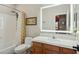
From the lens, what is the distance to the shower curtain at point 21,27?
4.87 ft

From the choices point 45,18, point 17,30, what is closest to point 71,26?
point 45,18

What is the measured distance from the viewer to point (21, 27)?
4.93 ft

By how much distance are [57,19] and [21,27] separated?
57 centimetres

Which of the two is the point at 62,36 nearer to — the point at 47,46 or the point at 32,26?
the point at 47,46

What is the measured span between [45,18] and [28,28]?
13.1 inches

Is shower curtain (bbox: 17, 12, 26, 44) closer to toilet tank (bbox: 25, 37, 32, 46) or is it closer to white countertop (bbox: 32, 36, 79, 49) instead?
toilet tank (bbox: 25, 37, 32, 46)

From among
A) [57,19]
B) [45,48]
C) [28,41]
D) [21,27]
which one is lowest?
[45,48]

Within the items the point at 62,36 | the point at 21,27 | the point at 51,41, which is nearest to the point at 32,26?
the point at 21,27

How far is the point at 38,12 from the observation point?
1.57 meters

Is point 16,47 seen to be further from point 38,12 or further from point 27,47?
point 38,12

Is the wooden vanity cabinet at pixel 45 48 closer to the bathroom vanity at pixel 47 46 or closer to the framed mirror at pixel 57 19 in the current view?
the bathroom vanity at pixel 47 46

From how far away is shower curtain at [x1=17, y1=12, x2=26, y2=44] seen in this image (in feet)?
4.87

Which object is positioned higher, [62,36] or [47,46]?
[62,36]

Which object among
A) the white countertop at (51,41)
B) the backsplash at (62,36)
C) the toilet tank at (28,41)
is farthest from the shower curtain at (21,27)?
the backsplash at (62,36)
